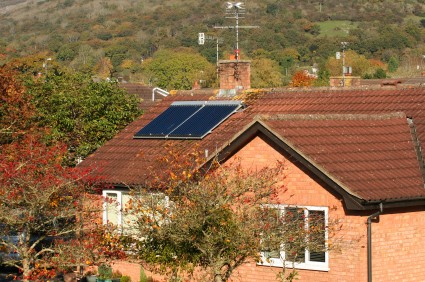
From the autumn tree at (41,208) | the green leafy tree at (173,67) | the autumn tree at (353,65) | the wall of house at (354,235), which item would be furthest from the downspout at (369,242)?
the green leafy tree at (173,67)

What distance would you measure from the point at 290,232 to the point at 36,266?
5580 mm

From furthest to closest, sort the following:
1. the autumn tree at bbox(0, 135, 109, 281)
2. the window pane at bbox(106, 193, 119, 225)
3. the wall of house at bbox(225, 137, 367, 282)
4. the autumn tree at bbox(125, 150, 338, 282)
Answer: the window pane at bbox(106, 193, 119, 225) < the wall of house at bbox(225, 137, 367, 282) < the autumn tree at bbox(0, 135, 109, 281) < the autumn tree at bbox(125, 150, 338, 282)

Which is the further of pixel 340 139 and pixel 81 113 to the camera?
pixel 81 113

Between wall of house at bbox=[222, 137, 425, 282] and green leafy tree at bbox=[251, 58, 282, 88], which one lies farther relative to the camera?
green leafy tree at bbox=[251, 58, 282, 88]

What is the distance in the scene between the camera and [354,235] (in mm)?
20516

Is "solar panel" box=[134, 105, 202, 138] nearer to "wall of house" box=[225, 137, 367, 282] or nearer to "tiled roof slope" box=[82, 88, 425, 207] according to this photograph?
"tiled roof slope" box=[82, 88, 425, 207]

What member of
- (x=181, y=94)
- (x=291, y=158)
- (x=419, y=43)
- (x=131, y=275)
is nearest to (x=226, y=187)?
(x=291, y=158)

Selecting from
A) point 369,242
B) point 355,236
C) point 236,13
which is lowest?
point 369,242

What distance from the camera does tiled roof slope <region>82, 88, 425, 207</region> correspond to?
69.1ft

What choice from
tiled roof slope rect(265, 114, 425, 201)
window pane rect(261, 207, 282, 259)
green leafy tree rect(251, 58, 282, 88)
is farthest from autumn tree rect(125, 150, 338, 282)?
green leafy tree rect(251, 58, 282, 88)

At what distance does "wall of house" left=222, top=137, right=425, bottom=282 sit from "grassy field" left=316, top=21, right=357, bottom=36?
157 metres

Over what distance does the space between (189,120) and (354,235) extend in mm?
8365

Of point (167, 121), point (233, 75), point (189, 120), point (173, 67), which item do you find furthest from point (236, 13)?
point (173, 67)

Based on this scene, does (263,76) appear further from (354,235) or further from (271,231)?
(271,231)
